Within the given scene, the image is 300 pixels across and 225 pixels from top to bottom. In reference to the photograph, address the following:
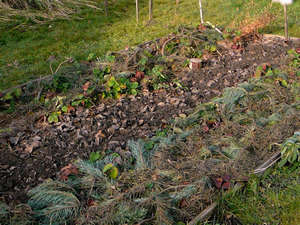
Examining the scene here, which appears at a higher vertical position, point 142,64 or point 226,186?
point 142,64

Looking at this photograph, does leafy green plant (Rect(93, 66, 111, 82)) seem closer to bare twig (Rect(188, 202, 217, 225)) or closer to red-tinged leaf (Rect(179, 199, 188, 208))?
red-tinged leaf (Rect(179, 199, 188, 208))

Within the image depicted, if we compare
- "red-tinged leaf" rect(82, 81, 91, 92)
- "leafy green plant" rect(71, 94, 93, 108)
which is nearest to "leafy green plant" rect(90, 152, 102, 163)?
"leafy green plant" rect(71, 94, 93, 108)

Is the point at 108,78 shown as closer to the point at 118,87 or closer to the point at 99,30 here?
the point at 118,87

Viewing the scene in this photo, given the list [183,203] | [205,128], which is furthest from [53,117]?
[183,203]

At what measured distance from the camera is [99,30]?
7.24 metres

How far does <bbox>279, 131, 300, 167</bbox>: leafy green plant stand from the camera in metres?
3.24

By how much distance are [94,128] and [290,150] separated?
199 centimetres

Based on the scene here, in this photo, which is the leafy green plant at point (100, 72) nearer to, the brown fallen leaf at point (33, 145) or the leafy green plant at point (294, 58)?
the brown fallen leaf at point (33, 145)

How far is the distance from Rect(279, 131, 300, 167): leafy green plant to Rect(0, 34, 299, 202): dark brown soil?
1273mm

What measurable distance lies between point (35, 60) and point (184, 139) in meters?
3.41

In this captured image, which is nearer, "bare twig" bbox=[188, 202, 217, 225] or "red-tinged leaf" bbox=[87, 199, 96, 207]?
"bare twig" bbox=[188, 202, 217, 225]

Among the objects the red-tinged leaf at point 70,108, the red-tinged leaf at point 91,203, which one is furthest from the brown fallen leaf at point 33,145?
the red-tinged leaf at point 91,203

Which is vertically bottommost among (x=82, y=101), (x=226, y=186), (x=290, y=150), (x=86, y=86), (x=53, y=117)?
(x=226, y=186)

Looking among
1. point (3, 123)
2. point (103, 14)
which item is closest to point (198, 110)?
point (3, 123)
